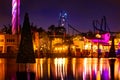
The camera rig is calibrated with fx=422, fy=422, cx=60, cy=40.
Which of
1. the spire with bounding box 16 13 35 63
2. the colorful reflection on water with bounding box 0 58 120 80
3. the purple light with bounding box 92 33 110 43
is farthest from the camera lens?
the purple light with bounding box 92 33 110 43

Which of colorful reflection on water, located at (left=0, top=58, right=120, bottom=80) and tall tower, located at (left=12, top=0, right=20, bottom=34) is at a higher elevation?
tall tower, located at (left=12, top=0, right=20, bottom=34)

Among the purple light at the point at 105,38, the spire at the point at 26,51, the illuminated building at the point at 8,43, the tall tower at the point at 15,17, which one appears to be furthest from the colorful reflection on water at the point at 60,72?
the purple light at the point at 105,38

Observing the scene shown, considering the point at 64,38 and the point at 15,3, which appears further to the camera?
the point at 64,38

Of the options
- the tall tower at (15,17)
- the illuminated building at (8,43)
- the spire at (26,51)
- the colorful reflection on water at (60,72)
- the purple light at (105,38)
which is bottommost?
the colorful reflection on water at (60,72)

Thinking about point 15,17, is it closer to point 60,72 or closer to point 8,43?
point 8,43

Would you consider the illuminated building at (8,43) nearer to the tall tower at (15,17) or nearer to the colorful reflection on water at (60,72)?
the tall tower at (15,17)

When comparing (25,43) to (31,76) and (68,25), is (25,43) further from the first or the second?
(68,25)

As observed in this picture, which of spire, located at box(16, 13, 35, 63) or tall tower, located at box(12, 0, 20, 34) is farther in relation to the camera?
tall tower, located at box(12, 0, 20, 34)

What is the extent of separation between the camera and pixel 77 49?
162m

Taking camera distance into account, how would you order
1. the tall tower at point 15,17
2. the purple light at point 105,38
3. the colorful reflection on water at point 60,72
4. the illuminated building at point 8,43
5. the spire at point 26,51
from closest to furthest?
the spire at point 26,51 < the colorful reflection on water at point 60,72 < the tall tower at point 15,17 < the illuminated building at point 8,43 < the purple light at point 105,38

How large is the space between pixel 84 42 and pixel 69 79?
133 meters

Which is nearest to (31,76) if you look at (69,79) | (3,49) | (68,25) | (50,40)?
(69,79)

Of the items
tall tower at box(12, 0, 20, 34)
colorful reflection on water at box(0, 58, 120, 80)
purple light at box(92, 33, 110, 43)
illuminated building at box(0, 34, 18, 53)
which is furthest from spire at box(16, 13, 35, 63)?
purple light at box(92, 33, 110, 43)

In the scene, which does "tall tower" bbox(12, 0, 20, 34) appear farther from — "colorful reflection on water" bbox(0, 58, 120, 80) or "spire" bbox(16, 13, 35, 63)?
"spire" bbox(16, 13, 35, 63)
